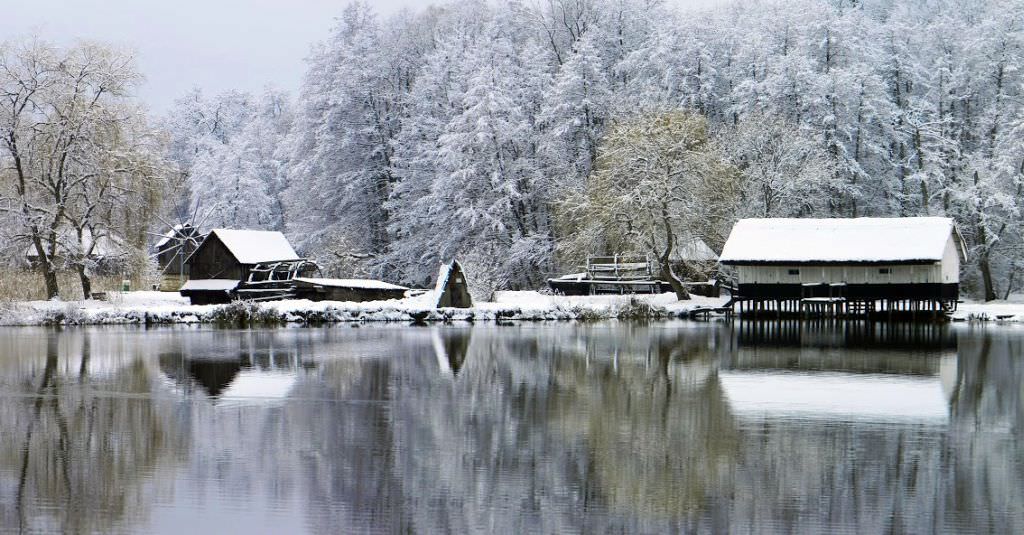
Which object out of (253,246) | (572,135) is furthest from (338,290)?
(572,135)

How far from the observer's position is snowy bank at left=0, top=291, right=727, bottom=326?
39906 millimetres

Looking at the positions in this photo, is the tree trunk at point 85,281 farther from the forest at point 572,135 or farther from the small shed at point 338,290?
the small shed at point 338,290

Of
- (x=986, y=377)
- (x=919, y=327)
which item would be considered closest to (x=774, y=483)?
(x=986, y=377)

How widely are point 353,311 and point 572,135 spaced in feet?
57.3

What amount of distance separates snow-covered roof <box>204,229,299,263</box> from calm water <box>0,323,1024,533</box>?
21.4m

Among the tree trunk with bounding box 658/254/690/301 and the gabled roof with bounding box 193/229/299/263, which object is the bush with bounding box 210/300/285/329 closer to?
the gabled roof with bounding box 193/229/299/263

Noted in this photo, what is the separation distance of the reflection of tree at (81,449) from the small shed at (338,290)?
2331 cm

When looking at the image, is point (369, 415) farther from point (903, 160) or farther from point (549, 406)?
point (903, 160)

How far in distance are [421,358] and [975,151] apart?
36554 millimetres

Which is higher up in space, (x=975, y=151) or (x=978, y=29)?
(x=978, y=29)

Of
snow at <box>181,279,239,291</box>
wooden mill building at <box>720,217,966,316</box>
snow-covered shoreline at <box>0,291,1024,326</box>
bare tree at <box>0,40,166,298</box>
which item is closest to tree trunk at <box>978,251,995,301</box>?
snow-covered shoreline at <box>0,291,1024,326</box>

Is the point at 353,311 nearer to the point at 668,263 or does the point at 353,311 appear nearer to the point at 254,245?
the point at 254,245

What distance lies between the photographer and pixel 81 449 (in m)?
14.8

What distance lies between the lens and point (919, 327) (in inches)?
1538
